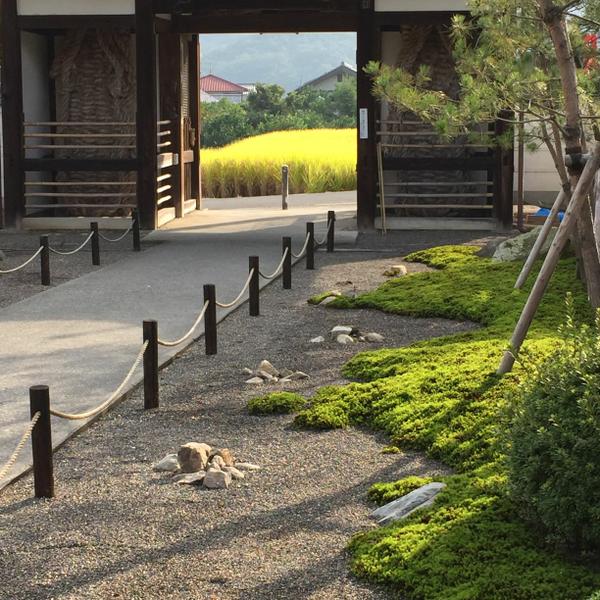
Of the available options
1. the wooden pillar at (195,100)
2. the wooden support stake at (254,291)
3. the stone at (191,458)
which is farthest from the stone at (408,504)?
the wooden pillar at (195,100)

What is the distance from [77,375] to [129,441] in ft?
5.42

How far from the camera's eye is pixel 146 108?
1738cm

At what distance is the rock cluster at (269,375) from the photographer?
831cm

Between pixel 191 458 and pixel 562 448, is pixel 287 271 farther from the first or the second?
pixel 562 448

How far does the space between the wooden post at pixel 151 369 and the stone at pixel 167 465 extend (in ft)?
4.11

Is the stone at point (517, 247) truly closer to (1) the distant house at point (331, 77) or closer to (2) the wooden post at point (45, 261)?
(2) the wooden post at point (45, 261)

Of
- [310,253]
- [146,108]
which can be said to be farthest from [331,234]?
[146,108]

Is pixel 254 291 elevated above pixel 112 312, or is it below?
above

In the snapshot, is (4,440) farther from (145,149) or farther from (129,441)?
(145,149)

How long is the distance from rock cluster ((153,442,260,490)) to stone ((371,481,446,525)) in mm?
902

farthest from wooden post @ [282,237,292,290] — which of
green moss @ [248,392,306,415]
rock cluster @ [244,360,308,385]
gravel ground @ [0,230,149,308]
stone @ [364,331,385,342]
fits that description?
green moss @ [248,392,306,415]

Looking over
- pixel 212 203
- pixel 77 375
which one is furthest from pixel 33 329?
pixel 212 203

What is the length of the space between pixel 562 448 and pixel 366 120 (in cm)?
1280

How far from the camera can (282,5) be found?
17312 mm
